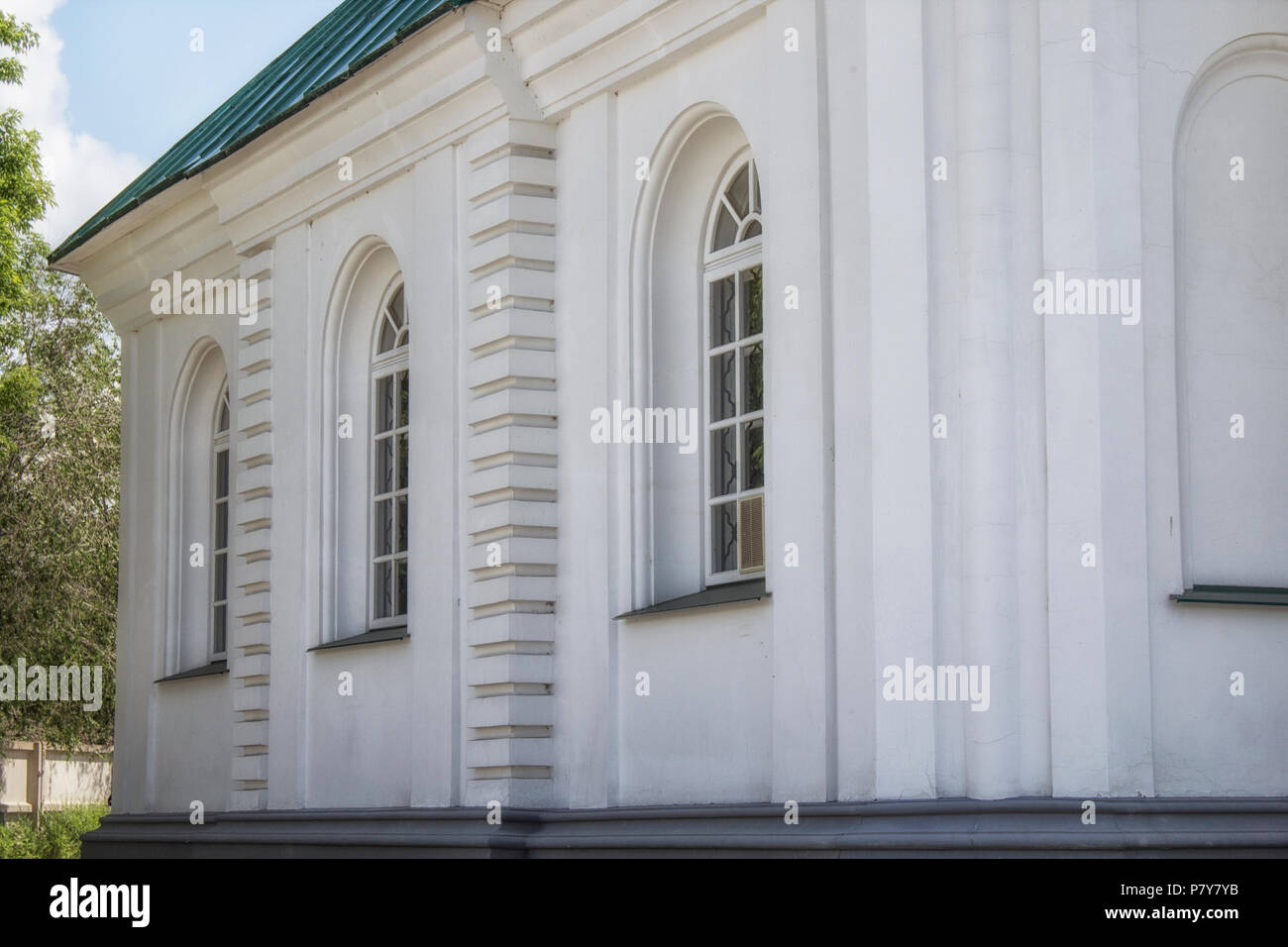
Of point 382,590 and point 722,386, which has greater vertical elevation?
point 722,386

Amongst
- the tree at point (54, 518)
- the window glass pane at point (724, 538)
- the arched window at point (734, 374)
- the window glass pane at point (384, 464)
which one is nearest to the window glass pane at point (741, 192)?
the arched window at point (734, 374)

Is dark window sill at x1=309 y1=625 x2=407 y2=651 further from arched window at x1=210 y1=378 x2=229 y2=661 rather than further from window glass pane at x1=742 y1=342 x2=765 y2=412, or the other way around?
window glass pane at x1=742 y1=342 x2=765 y2=412

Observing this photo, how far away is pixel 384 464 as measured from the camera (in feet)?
56.6

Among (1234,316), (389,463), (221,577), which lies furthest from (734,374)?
(221,577)

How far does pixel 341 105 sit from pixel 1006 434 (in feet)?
25.8

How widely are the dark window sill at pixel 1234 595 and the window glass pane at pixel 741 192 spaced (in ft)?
13.8

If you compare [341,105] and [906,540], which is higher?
[341,105]

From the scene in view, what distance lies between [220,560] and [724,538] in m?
8.76

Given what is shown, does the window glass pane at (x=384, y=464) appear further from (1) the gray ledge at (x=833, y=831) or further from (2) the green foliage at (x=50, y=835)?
(2) the green foliage at (x=50, y=835)

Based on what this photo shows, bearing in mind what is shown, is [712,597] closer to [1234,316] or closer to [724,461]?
[724,461]

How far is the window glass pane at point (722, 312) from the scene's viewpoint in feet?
44.5
